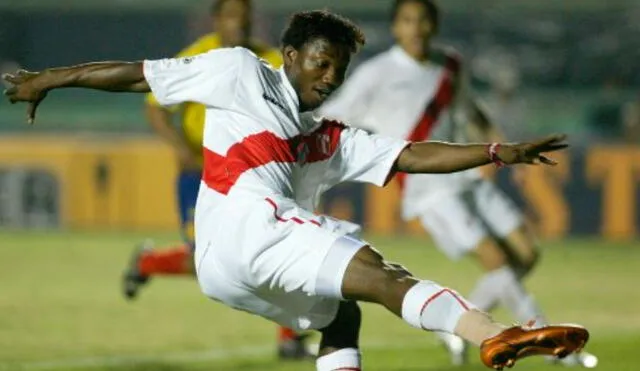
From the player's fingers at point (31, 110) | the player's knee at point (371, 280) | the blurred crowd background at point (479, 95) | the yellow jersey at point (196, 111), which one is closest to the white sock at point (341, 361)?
the player's knee at point (371, 280)

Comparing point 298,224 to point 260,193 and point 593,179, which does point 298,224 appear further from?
point 593,179

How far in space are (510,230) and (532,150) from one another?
4.18 meters

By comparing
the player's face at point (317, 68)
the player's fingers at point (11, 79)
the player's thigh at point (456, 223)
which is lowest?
the player's thigh at point (456, 223)

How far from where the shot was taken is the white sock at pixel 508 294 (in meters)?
9.99

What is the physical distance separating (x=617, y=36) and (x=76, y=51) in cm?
721

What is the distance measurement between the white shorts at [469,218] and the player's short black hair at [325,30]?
153 inches

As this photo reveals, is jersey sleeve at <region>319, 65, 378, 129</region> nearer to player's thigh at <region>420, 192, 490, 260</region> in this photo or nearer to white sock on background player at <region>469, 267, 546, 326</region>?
player's thigh at <region>420, 192, 490, 260</region>

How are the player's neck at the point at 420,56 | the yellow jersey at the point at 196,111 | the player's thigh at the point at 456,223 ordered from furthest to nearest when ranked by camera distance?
the player's neck at the point at 420,56 → the yellow jersey at the point at 196,111 → the player's thigh at the point at 456,223

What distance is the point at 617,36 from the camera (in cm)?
1981

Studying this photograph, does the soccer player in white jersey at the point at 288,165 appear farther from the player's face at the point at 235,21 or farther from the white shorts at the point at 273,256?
the player's face at the point at 235,21

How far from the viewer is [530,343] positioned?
5.57 meters

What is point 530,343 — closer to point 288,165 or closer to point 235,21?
point 288,165

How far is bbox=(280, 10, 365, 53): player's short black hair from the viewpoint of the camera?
6.36 m

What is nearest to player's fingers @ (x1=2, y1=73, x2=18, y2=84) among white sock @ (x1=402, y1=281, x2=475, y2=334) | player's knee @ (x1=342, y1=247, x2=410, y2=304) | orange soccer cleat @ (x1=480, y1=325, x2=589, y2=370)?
player's knee @ (x1=342, y1=247, x2=410, y2=304)
